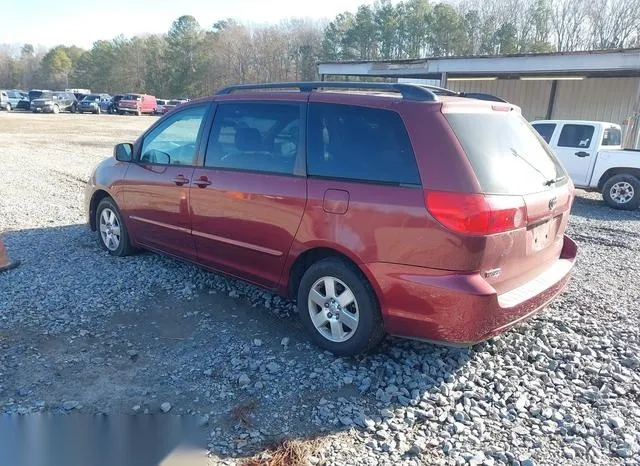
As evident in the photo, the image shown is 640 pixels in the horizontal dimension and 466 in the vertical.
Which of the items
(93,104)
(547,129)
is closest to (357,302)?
(547,129)

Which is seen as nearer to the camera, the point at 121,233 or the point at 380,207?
the point at 380,207

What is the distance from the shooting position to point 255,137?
4.11 metres

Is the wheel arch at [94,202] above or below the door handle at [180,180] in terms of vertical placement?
below

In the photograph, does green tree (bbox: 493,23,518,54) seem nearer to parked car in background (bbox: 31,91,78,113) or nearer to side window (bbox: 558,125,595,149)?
parked car in background (bbox: 31,91,78,113)

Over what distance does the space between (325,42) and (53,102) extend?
1360 inches

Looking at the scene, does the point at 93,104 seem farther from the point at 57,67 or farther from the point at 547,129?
the point at 57,67

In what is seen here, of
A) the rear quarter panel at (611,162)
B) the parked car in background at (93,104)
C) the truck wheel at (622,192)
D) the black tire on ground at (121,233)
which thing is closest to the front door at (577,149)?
the rear quarter panel at (611,162)

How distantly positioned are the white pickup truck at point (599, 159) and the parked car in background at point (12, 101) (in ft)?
150

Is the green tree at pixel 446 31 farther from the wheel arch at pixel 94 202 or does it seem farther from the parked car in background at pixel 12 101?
the wheel arch at pixel 94 202

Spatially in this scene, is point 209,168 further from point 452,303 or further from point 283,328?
point 452,303

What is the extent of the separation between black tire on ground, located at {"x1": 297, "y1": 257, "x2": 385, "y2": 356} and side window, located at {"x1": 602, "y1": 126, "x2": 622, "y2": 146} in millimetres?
9663

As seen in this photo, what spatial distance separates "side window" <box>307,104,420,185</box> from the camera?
3236 millimetres

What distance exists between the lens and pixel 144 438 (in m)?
2.82

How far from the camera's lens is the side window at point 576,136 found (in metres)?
10.9
